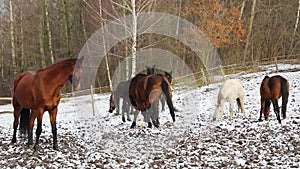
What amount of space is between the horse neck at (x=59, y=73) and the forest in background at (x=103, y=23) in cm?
1323

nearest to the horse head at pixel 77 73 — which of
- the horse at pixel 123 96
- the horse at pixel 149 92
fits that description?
the horse at pixel 149 92

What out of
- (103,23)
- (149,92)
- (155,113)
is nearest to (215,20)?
(103,23)

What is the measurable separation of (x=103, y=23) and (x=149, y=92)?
12992mm

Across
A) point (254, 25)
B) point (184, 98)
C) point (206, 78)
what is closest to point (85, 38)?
point (206, 78)

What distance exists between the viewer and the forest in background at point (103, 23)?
21.3m

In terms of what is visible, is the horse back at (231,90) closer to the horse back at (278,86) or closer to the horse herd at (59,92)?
the horse herd at (59,92)

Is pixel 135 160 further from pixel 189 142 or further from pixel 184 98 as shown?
pixel 184 98

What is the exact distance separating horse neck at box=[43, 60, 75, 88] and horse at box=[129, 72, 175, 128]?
2.38m

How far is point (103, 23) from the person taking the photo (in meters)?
20.0

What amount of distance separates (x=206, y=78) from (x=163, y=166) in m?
16.3

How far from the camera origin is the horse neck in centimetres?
584

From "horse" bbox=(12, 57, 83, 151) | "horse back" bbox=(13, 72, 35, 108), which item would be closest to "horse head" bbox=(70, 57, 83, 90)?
"horse" bbox=(12, 57, 83, 151)

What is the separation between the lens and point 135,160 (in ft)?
18.9

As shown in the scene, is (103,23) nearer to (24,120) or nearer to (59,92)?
(24,120)
